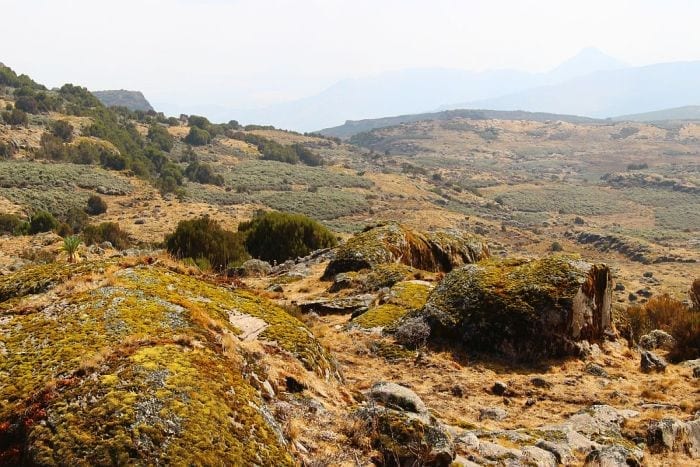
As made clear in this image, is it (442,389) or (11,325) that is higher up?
(11,325)

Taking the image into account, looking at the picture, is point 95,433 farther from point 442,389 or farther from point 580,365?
point 580,365

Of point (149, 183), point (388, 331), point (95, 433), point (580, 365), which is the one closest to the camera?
point (95, 433)

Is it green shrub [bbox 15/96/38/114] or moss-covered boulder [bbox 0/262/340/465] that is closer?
moss-covered boulder [bbox 0/262/340/465]

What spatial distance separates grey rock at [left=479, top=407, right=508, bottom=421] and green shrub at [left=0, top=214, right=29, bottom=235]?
45.8m

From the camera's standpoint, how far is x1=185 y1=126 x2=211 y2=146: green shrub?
140000mm

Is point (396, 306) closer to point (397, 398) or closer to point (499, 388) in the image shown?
point (499, 388)

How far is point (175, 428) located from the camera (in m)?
4.93

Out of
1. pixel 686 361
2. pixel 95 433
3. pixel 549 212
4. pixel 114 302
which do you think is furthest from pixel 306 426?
pixel 549 212

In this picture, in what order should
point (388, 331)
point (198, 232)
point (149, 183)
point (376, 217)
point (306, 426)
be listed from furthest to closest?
1. point (376, 217)
2. point (149, 183)
3. point (198, 232)
4. point (388, 331)
5. point (306, 426)

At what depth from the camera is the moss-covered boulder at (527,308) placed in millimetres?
13414

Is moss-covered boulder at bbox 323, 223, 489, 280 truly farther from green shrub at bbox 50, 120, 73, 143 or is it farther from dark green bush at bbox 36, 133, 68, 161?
green shrub at bbox 50, 120, 73, 143

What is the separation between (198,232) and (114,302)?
2306 cm

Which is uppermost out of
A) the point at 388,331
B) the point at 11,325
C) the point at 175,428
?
the point at 11,325

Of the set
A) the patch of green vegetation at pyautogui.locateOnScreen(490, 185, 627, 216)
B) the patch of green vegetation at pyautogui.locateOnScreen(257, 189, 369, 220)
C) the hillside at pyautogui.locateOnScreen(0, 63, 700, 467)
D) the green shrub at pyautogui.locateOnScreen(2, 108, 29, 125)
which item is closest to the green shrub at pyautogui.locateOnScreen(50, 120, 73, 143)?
the green shrub at pyautogui.locateOnScreen(2, 108, 29, 125)
